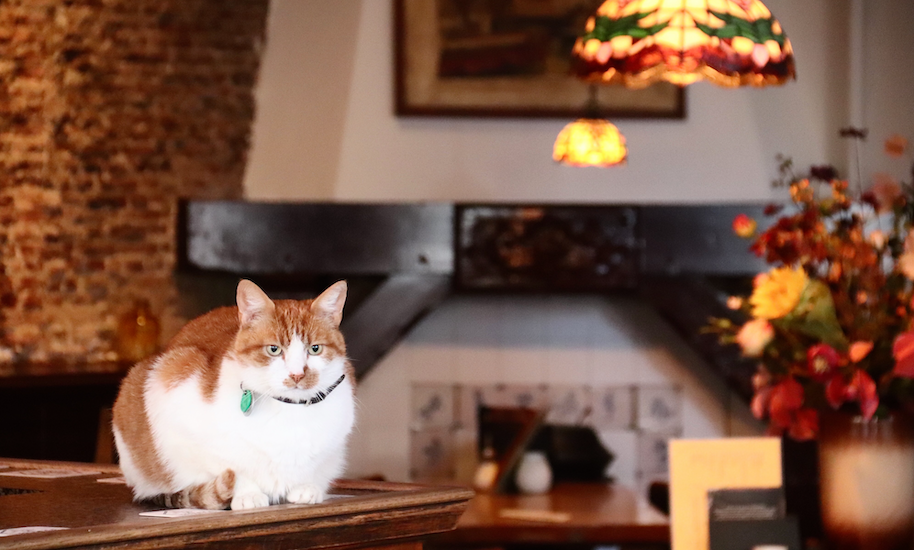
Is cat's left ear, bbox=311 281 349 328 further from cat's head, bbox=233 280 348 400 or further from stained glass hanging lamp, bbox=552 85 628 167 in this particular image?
stained glass hanging lamp, bbox=552 85 628 167

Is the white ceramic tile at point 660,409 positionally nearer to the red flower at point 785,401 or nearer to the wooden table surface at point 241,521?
the red flower at point 785,401

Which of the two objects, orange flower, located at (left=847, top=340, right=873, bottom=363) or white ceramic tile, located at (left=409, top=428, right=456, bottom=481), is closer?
orange flower, located at (left=847, top=340, right=873, bottom=363)

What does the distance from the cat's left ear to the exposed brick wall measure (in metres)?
2.85

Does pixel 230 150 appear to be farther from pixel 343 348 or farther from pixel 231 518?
pixel 231 518

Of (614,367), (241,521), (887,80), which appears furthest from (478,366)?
(241,521)

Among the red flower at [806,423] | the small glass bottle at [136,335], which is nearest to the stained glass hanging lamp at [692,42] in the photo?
the red flower at [806,423]

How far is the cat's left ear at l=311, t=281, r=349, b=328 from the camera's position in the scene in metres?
1.05

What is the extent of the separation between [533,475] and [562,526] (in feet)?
2.11

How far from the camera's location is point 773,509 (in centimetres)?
141

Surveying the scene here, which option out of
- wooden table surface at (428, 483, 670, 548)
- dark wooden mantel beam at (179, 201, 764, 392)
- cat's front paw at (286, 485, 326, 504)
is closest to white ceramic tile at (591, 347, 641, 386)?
dark wooden mantel beam at (179, 201, 764, 392)

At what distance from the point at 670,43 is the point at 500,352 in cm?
287

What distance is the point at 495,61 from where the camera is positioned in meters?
4.02

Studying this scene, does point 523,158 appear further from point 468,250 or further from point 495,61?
point 468,250

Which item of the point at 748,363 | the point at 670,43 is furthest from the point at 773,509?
the point at 748,363
